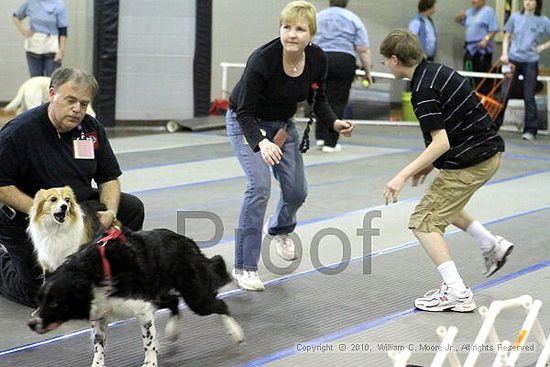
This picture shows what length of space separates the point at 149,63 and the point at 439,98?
26.6 ft

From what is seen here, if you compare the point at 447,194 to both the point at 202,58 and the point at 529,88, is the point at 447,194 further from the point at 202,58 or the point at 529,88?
the point at 202,58

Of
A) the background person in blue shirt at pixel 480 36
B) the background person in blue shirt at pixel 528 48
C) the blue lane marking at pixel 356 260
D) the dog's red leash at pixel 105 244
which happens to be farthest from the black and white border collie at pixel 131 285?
the background person in blue shirt at pixel 480 36

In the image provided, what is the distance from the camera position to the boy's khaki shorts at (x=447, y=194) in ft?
14.7

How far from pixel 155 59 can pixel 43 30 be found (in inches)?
64.6

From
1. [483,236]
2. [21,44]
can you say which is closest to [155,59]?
[21,44]

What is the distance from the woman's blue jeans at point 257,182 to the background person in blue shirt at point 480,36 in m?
8.39

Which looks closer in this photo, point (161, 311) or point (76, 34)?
point (161, 311)

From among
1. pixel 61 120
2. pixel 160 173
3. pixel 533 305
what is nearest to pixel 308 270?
pixel 61 120

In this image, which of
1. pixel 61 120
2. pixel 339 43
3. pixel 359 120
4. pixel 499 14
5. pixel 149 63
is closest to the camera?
pixel 61 120

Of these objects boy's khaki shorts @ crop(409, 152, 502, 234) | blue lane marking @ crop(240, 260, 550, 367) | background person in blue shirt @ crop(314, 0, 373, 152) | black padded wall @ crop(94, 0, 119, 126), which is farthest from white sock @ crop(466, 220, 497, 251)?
black padded wall @ crop(94, 0, 119, 126)

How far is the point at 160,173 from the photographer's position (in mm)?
8281

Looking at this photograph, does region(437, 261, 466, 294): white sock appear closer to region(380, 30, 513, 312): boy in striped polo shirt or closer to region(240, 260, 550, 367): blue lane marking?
region(380, 30, 513, 312): boy in striped polo shirt

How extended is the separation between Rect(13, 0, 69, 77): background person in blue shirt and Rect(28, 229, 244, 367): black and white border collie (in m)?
7.62

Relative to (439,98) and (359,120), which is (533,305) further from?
(359,120)
